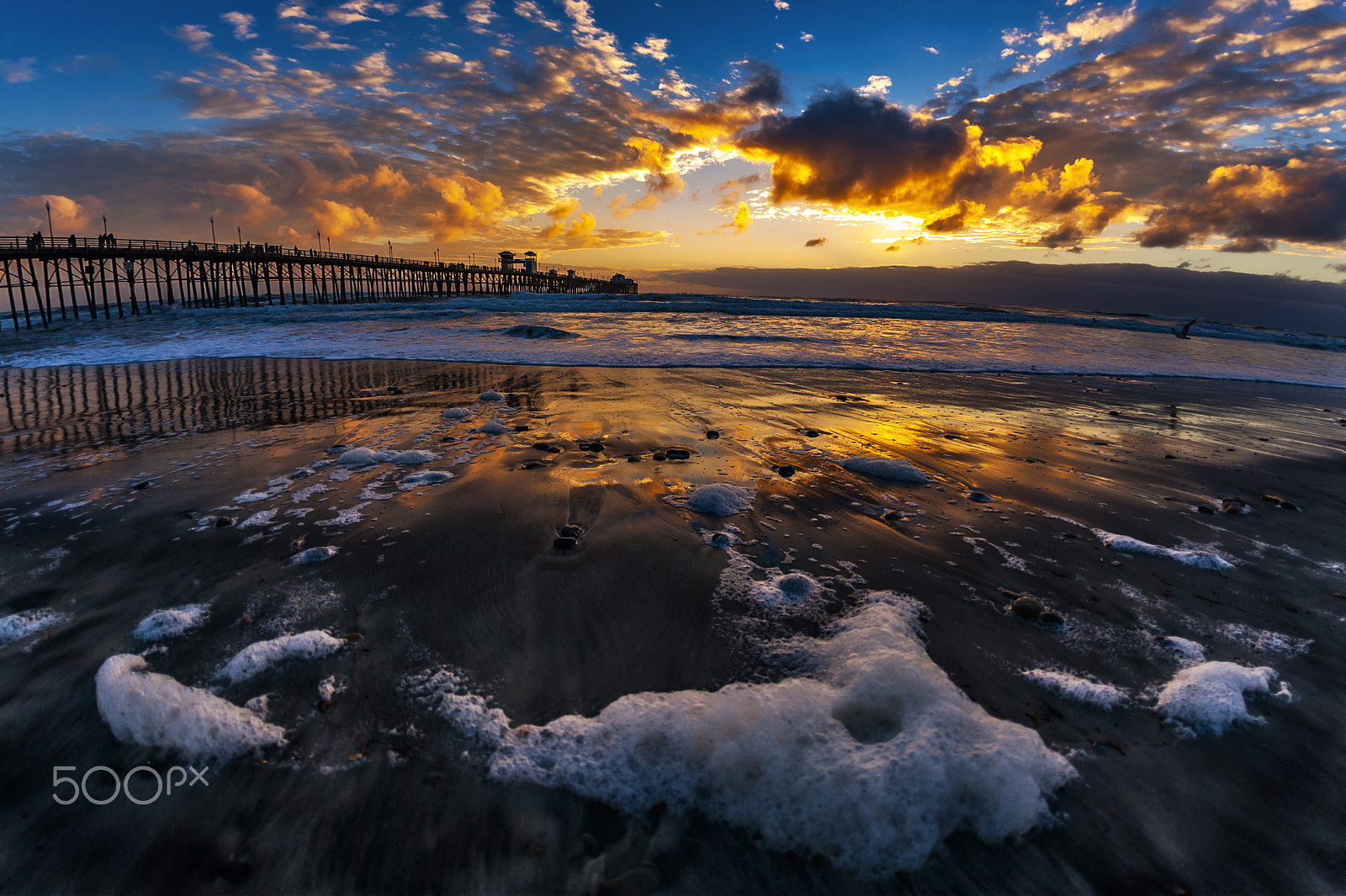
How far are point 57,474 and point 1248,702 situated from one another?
29.0 feet

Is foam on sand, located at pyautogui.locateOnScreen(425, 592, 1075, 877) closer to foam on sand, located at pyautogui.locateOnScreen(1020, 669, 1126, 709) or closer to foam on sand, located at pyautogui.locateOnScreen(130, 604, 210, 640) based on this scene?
foam on sand, located at pyautogui.locateOnScreen(1020, 669, 1126, 709)

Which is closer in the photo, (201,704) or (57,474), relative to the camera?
(201,704)

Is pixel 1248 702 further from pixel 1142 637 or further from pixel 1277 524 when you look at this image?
pixel 1277 524

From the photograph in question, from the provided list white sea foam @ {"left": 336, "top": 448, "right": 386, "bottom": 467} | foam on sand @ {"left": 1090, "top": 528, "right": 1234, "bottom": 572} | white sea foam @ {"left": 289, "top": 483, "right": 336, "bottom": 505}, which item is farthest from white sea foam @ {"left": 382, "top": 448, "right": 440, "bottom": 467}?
foam on sand @ {"left": 1090, "top": 528, "right": 1234, "bottom": 572}

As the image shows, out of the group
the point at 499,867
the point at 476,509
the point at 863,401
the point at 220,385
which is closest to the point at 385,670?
the point at 499,867

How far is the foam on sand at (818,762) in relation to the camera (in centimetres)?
179

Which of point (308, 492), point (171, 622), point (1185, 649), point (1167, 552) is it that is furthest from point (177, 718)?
point (1167, 552)

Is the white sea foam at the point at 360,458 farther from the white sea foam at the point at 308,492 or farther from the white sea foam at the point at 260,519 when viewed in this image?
the white sea foam at the point at 260,519

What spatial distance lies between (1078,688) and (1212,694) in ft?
1.84

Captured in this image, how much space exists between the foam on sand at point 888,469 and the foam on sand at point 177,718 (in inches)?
190

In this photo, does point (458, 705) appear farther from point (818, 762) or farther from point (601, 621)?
point (818, 762)

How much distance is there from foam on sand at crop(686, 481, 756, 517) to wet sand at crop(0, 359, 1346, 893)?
0.46 ft

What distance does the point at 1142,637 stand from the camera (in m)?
2.81

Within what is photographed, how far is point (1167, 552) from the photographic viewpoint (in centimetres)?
380
